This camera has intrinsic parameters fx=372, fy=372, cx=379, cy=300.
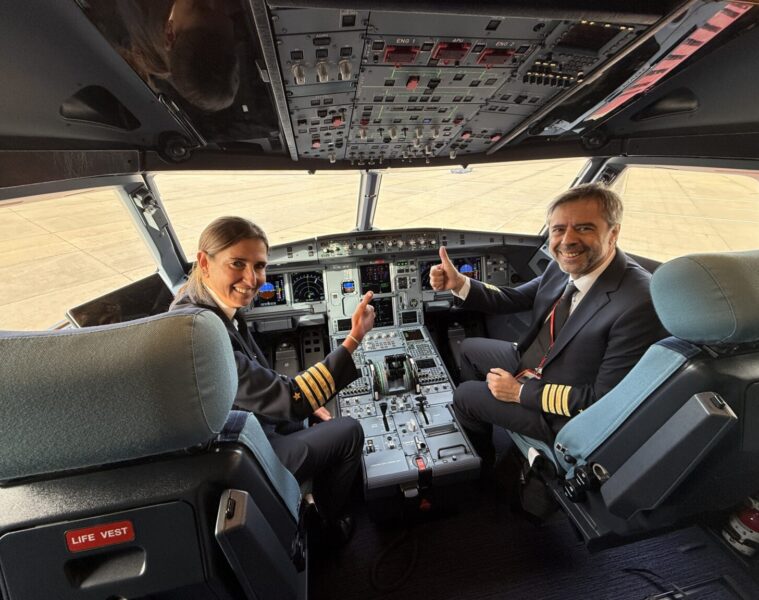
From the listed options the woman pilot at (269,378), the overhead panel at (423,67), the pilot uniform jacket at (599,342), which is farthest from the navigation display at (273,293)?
the pilot uniform jacket at (599,342)

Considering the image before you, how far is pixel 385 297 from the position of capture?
10.5 feet

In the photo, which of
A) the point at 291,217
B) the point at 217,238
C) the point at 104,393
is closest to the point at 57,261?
the point at 291,217

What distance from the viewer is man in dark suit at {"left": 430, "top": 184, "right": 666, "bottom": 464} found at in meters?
1.48

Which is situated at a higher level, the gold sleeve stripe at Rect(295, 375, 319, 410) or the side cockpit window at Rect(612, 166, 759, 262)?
the side cockpit window at Rect(612, 166, 759, 262)

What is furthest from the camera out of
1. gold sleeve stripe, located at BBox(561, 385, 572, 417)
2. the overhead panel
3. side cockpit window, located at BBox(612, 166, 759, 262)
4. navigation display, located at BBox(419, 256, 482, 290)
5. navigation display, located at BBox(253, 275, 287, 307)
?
side cockpit window, located at BBox(612, 166, 759, 262)

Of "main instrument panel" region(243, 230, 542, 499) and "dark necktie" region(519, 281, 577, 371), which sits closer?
"dark necktie" region(519, 281, 577, 371)

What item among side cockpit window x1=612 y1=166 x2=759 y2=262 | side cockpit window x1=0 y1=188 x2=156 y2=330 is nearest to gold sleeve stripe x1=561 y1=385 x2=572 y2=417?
side cockpit window x1=612 y1=166 x2=759 y2=262

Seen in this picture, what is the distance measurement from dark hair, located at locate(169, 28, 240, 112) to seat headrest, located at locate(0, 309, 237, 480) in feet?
3.33

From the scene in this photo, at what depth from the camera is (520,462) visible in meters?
1.98

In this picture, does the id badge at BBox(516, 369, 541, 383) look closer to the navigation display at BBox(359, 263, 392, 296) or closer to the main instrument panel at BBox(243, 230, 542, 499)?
the main instrument panel at BBox(243, 230, 542, 499)

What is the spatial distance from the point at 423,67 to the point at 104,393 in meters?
1.46

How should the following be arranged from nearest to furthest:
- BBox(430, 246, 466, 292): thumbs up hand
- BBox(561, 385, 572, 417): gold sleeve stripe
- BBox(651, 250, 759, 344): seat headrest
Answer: BBox(651, 250, 759, 344): seat headrest, BBox(561, 385, 572, 417): gold sleeve stripe, BBox(430, 246, 466, 292): thumbs up hand

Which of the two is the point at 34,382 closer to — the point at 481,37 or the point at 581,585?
the point at 481,37

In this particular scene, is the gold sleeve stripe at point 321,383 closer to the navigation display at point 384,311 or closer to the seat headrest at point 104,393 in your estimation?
the seat headrest at point 104,393
